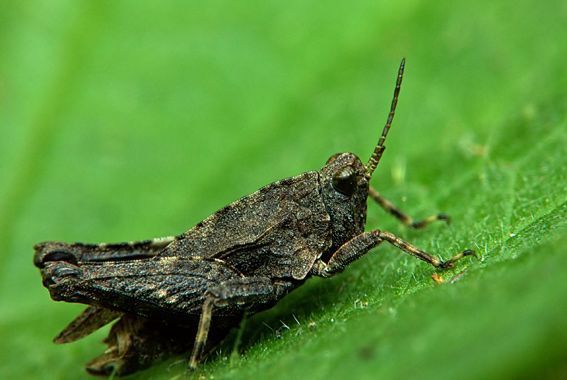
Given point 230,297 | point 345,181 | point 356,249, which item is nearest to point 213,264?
point 230,297

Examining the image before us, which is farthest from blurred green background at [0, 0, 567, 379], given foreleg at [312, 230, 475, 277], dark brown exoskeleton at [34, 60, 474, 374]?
dark brown exoskeleton at [34, 60, 474, 374]

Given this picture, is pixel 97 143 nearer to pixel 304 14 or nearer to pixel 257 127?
pixel 257 127

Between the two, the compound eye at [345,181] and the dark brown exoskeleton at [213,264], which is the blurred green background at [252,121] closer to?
the dark brown exoskeleton at [213,264]

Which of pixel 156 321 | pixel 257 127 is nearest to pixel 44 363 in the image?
pixel 156 321

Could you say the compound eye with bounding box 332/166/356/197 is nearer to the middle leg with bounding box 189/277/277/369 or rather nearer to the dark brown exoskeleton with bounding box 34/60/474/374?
the dark brown exoskeleton with bounding box 34/60/474/374

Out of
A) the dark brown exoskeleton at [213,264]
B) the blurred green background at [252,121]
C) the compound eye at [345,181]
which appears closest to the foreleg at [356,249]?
the dark brown exoskeleton at [213,264]

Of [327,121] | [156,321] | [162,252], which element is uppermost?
[327,121]

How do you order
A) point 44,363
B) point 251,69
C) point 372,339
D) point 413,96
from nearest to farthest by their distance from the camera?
point 372,339 < point 44,363 < point 413,96 < point 251,69

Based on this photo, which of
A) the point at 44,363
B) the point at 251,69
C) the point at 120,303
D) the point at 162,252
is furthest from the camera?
the point at 251,69
